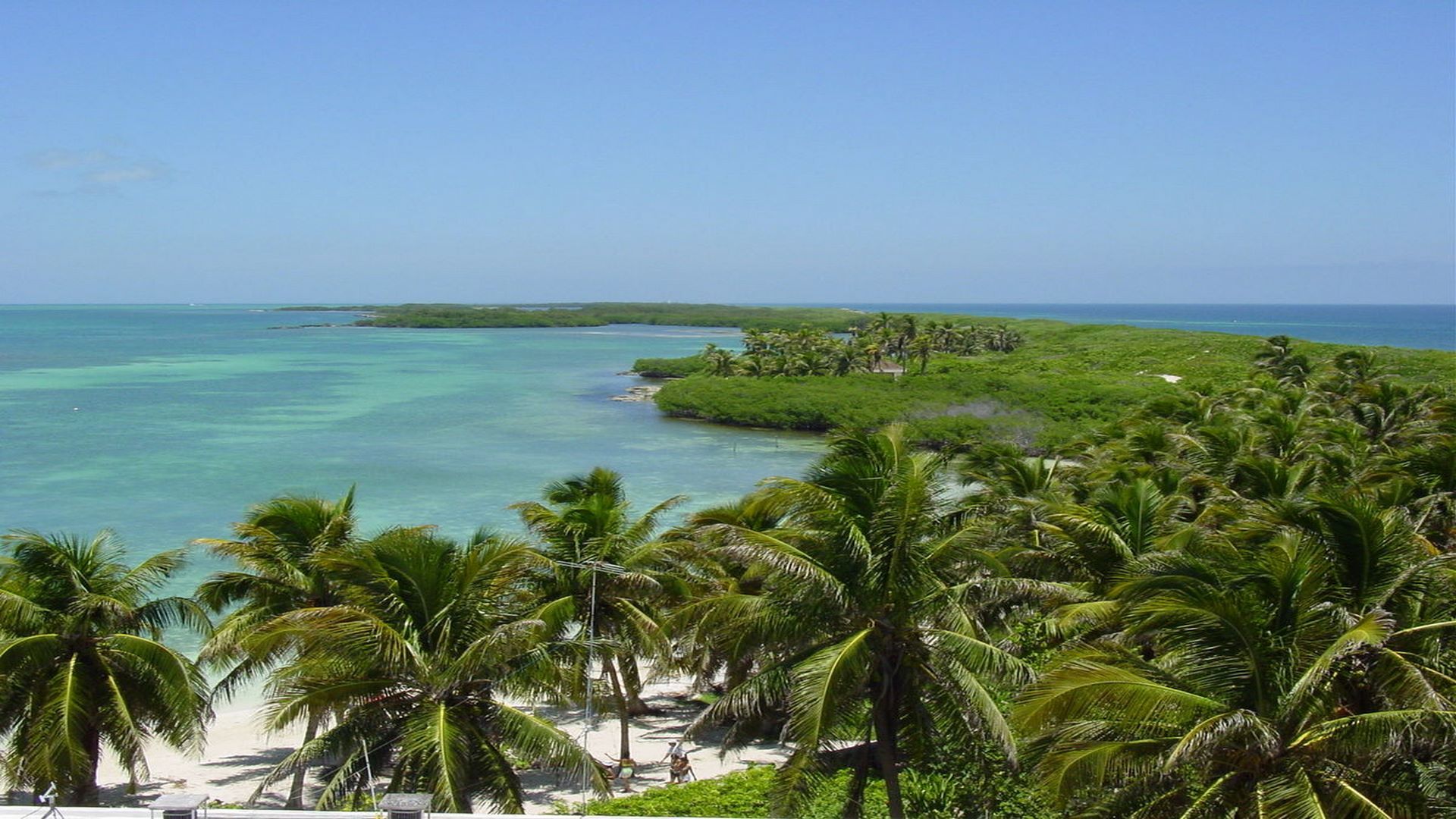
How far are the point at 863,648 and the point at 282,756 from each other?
41.3ft

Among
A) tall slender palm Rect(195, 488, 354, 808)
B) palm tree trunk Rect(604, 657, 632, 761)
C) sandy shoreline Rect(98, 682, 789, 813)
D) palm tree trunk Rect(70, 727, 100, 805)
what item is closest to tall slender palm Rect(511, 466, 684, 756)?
palm tree trunk Rect(604, 657, 632, 761)

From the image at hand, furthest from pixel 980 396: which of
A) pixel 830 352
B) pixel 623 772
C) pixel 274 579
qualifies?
pixel 274 579

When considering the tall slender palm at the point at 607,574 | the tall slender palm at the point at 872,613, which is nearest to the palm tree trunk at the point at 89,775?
the tall slender palm at the point at 607,574

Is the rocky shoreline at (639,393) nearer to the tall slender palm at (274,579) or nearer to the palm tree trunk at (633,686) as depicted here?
the palm tree trunk at (633,686)

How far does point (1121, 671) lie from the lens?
871cm

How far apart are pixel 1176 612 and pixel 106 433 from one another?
60650 millimetres

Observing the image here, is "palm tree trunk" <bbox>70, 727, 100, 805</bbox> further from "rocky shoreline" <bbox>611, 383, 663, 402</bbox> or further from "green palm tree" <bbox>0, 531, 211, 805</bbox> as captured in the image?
"rocky shoreline" <bbox>611, 383, 663, 402</bbox>

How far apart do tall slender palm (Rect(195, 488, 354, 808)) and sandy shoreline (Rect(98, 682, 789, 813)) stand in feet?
4.18

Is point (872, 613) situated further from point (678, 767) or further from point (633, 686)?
point (633, 686)

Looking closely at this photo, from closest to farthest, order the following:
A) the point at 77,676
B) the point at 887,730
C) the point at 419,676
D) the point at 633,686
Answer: the point at 419,676 < the point at 887,730 < the point at 77,676 < the point at 633,686

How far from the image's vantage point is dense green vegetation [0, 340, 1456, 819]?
8.60 meters

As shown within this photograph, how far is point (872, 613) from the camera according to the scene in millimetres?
11211

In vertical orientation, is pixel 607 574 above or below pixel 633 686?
above

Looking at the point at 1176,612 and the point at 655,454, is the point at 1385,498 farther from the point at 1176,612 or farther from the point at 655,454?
the point at 655,454
